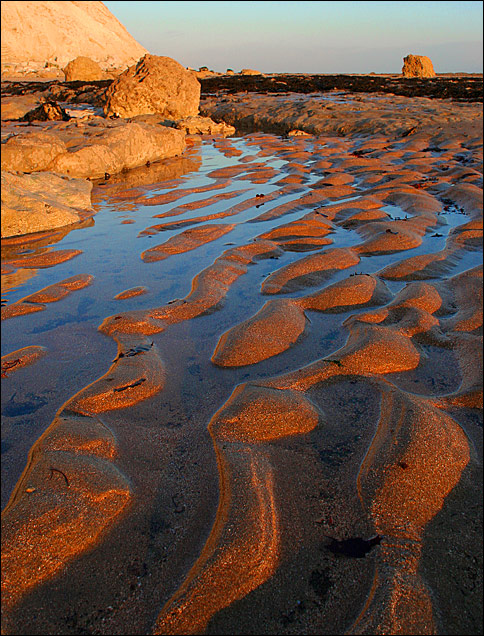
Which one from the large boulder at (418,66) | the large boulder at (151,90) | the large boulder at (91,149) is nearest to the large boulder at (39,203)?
the large boulder at (91,149)

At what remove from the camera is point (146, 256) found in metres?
4.93

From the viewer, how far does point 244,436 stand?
222cm

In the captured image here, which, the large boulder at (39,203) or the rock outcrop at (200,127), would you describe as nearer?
the large boulder at (39,203)

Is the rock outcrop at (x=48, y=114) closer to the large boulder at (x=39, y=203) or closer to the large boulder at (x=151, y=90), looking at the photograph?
the large boulder at (x=151, y=90)

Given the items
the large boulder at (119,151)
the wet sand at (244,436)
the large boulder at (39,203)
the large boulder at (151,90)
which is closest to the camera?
the wet sand at (244,436)

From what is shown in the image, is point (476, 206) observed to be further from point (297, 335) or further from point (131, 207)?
point (131, 207)

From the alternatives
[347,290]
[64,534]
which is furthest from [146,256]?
[64,534]

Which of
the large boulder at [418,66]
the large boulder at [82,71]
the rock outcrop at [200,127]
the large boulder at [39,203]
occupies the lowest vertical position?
the large boulder at [39,203]

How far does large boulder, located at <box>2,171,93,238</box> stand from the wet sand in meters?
0.63

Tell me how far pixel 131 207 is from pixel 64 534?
6.29 meters

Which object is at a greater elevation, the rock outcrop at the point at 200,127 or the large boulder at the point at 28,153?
the rock outcrop at the point at 200,127

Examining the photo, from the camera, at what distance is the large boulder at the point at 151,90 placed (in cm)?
1538

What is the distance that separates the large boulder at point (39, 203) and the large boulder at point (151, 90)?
9.62 meters

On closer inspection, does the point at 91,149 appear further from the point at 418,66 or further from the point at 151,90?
the point at 418,66
